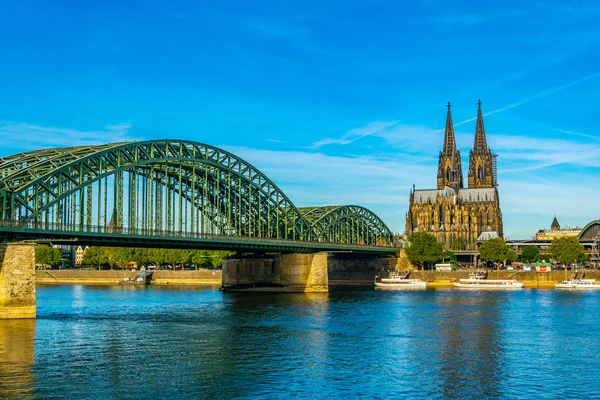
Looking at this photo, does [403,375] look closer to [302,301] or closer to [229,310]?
[229,310]

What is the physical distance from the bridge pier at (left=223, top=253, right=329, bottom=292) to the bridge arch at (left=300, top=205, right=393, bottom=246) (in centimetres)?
1903

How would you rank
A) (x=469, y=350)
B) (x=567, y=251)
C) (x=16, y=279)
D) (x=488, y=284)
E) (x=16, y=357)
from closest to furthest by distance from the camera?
(x=16, y=357)
(x=469, y=350)
(x=16, y=279)
(x=488, y=284)
(x=567, y=251)

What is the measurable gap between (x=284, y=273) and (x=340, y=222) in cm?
4594

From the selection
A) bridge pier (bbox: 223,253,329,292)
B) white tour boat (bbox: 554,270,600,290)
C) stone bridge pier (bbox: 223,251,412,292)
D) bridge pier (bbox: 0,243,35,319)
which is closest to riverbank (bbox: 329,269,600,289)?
white tour boat (bbox: 554,270,600,290)

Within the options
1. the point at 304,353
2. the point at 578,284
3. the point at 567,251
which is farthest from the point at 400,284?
the point at 304,353

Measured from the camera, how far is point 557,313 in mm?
91688

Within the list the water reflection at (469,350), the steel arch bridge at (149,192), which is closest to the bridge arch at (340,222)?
the steel arch bridge at (149,192)

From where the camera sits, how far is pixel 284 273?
139875 mm

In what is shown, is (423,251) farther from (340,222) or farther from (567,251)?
(567,251)

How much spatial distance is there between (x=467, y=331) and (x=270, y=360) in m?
24.9

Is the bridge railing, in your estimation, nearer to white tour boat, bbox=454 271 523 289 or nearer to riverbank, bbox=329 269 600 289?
white tour boat, bbox=454 271 523 289

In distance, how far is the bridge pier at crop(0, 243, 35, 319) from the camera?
74938mm

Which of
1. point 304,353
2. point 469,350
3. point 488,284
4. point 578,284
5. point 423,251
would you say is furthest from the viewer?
point 423,251

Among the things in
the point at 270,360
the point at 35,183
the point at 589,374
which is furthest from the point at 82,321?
the point at 589,374
